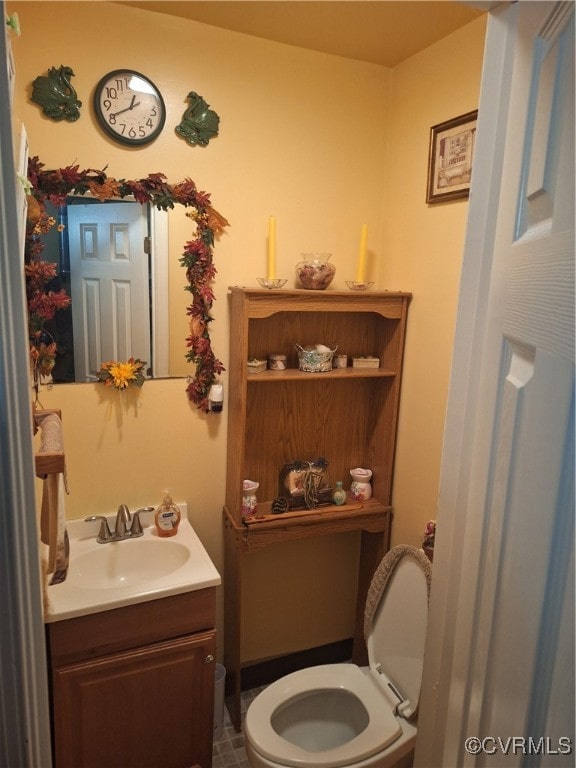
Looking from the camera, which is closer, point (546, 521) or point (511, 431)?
point (546, 521)

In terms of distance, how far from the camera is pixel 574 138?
55 cm

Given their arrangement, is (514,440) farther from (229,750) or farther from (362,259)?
(229,750)

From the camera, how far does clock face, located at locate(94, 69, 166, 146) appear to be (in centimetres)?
164

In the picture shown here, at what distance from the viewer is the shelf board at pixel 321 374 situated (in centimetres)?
188

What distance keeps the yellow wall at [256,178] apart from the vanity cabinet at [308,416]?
73mm

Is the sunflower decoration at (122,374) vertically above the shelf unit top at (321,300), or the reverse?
the shelf unit top at (321,300)

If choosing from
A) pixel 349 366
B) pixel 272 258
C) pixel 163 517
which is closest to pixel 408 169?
pixel 272 258

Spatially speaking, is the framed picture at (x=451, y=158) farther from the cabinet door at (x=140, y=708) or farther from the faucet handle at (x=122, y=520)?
the cabinet door at (x=140, y=708)

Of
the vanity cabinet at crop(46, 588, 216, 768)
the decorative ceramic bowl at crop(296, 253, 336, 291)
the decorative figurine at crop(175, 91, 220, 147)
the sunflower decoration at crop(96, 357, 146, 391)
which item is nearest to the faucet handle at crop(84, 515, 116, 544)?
the vanity cabinet at crop(46, 588, 216, 768)

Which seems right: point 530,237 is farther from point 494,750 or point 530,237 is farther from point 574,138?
point 494,750

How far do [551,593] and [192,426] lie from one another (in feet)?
5.11

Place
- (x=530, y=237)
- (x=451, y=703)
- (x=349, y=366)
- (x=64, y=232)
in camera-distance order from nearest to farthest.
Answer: (x=530, y=237) → (x=451, y=703) → (x=64, y=232) → (x=349, y=366)

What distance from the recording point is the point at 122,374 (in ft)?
5.94

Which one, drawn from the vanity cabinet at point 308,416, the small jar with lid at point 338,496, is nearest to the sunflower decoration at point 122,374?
the vanity cabinet at point 308,416
